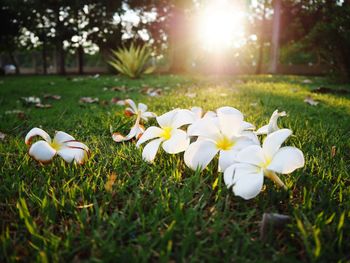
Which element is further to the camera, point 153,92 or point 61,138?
point 153,92

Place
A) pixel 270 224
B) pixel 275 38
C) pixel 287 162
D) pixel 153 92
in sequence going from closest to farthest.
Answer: pixel 270 224, pixel 287 162, pixel 153 92, pixel 275 38

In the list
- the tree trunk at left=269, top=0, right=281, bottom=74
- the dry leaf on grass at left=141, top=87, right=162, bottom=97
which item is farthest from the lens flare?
the dry leaf on grass at left=141, top=87, right=162, bottom=97

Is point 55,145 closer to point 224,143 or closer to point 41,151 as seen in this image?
point 41,151

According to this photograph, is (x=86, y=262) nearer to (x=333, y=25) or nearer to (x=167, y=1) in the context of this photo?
(x=333, y=25)

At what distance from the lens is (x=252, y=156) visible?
0.97 meters

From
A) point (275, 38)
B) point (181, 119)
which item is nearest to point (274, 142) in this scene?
point (181, 119)

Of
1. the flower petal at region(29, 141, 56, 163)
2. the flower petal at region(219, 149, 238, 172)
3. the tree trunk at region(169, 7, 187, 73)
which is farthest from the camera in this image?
the tree trunk at region(169, 7, 187, 73)

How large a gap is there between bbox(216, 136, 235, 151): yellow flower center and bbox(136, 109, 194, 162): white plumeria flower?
134mm

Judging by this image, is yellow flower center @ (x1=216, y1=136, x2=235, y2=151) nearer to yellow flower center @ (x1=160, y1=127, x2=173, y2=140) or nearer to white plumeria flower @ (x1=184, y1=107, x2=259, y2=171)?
white plumeria flower @ (x1=184, y1=107, x2=259, y2=171)

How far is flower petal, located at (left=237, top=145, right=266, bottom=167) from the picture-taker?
3.17 feet

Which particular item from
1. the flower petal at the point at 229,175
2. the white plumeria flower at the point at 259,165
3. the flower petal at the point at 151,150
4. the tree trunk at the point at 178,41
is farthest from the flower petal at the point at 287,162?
the tree trunk at the point at 178,41

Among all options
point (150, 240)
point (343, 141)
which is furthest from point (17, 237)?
point (343, 141)

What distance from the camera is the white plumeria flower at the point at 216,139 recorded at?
108cm

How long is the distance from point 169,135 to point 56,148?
0.48 m
